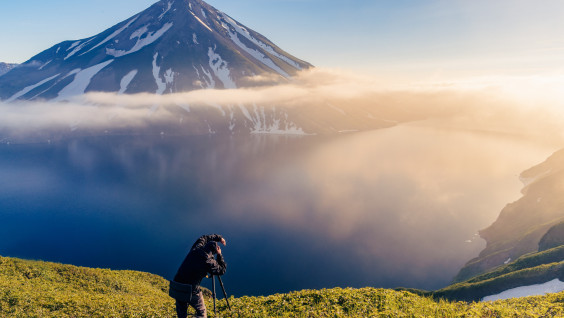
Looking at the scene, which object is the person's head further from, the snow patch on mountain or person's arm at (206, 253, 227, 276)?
the snow patch on mountain

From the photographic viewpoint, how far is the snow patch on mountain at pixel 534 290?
88.6 feet

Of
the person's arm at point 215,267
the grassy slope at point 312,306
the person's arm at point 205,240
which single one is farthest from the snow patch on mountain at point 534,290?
the person's arm at point 205,240

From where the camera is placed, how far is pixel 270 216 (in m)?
89.9

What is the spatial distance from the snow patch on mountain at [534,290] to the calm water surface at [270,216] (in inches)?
1111

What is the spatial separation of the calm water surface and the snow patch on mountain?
28209 millimetres

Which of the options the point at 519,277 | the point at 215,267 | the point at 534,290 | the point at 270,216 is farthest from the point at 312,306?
the point at 270,216

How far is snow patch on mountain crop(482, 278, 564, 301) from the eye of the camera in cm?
2700

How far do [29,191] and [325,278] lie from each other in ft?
401

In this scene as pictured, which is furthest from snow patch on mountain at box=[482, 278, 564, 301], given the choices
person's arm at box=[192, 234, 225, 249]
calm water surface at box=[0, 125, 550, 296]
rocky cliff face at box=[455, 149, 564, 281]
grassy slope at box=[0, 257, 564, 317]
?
person's arm at box=[192, 234, 225, 249]

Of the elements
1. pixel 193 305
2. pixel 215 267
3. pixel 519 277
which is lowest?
pixel 519 277

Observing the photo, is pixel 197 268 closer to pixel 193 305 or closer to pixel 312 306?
pixel 193 305

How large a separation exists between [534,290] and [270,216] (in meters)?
67.6

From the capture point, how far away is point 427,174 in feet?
459

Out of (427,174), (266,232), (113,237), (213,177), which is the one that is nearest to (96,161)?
(213,177)
